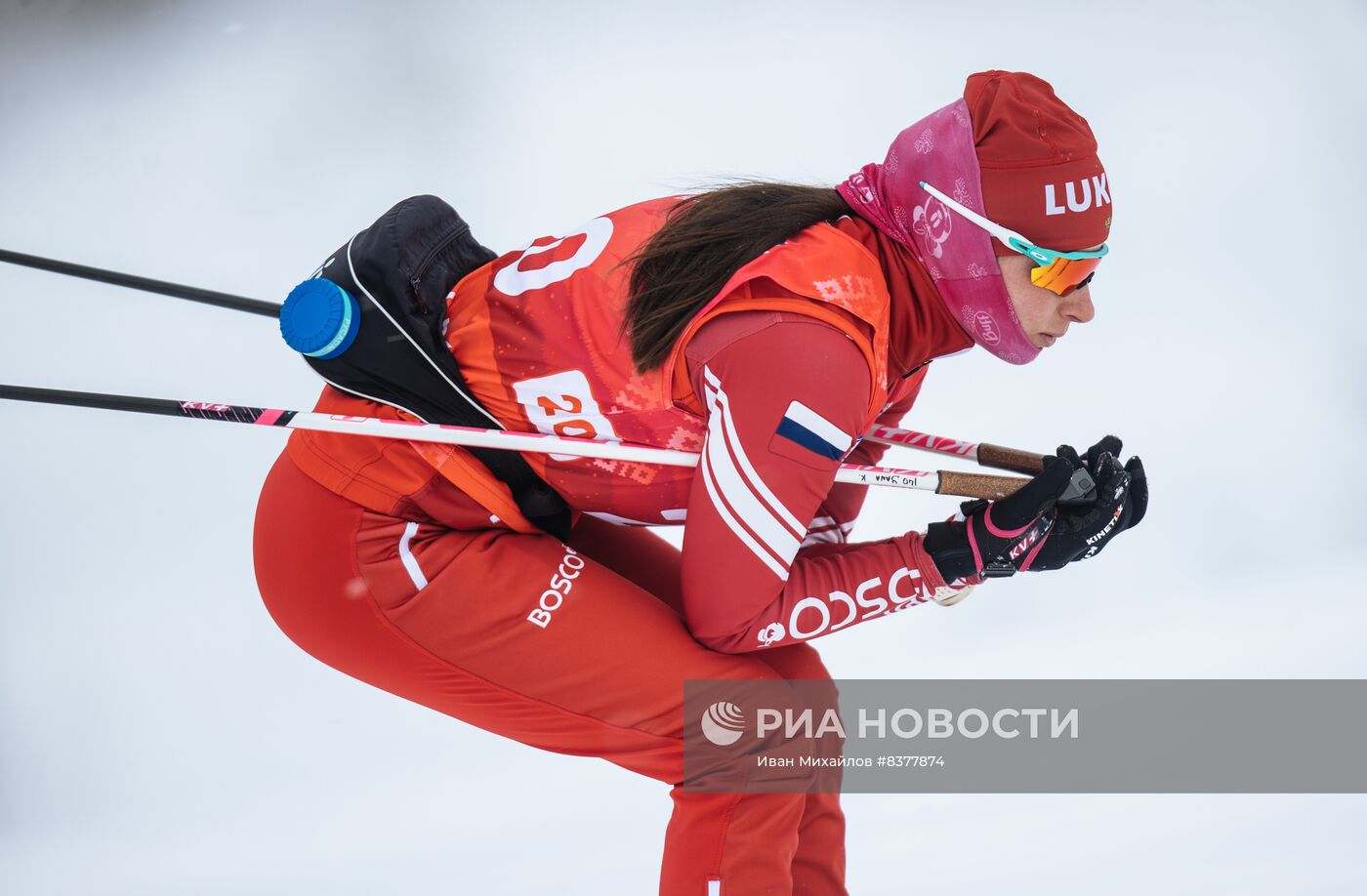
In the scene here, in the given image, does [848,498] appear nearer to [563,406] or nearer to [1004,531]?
[1004,531]

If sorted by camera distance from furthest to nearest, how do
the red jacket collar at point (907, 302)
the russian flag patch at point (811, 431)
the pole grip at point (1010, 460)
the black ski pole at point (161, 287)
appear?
1. the black ski pole at point (161, 287)
2. the pole grip at point (1010, 460)
3. the red jacket collar at point (907, 302)
4. the russian flag patch at point (811, 431)

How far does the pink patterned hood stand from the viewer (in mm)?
1493

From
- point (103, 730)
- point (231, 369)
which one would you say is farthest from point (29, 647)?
point (231, 369)

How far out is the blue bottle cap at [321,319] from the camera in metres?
1.48

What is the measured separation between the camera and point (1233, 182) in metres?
3.52

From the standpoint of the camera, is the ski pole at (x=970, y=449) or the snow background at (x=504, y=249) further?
the snow background at (x=504, y=249)

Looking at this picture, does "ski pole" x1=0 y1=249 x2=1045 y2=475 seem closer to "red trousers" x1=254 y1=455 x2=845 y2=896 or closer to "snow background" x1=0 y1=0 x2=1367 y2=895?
"red trousers" x1=254 y1=455 x2=845 y2=896

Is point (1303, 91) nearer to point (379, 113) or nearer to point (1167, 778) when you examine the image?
point (1167, 778)

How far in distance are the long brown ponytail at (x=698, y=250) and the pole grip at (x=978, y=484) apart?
0.39 meters

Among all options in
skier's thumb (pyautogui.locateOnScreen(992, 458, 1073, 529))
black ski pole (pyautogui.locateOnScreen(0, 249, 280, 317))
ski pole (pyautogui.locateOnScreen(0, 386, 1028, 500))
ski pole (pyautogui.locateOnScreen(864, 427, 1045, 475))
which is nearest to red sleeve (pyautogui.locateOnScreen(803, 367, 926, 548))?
ski pole (pyautogui.locateOnScreen(864, 427, 1045, 475))

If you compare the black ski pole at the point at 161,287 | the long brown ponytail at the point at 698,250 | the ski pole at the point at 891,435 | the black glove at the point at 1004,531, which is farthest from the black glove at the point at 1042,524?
the black ski pole at the point at 161,287

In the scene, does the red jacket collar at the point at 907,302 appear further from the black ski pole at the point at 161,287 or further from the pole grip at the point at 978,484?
the black ski pole at the point at 161,287

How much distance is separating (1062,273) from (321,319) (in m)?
0.92

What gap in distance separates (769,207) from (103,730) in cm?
184
